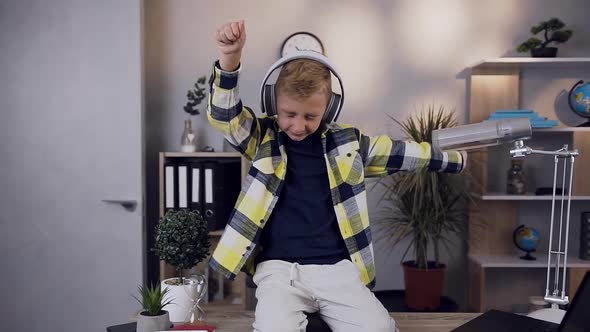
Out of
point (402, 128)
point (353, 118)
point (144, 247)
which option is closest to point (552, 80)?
point (402, 128)

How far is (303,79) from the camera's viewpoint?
5.41 ft

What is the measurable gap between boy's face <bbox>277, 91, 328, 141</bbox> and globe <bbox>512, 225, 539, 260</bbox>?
1.96 meters

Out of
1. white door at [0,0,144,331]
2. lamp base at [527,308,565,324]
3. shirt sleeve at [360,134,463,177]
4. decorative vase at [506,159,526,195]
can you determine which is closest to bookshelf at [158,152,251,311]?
white door at [0,0,144,331]

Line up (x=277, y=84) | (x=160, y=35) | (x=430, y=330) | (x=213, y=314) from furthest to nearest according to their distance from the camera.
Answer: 1. (x=160, y=35)
2. (x=213, y=314)
3. (x=430, y=330)
4. (x=277, y=84)

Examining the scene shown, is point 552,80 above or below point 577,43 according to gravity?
below

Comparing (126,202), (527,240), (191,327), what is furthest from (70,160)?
(527,240)

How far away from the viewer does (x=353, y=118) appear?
338 centimetres

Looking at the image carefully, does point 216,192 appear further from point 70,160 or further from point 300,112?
point 300,112

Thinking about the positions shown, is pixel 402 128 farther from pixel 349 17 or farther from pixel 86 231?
pixel 86 231

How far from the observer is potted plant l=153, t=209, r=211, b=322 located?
1716 millimetres

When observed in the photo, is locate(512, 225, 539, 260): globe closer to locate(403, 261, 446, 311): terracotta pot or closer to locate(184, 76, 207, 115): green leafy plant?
locate(403, 261, 446, 311): terracotta pot

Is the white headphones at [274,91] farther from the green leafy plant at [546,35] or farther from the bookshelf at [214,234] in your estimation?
the green leafy plant at [546,35]

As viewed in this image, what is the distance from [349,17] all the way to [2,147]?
86.4 inches

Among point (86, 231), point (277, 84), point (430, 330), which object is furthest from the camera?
point (86, 231)
